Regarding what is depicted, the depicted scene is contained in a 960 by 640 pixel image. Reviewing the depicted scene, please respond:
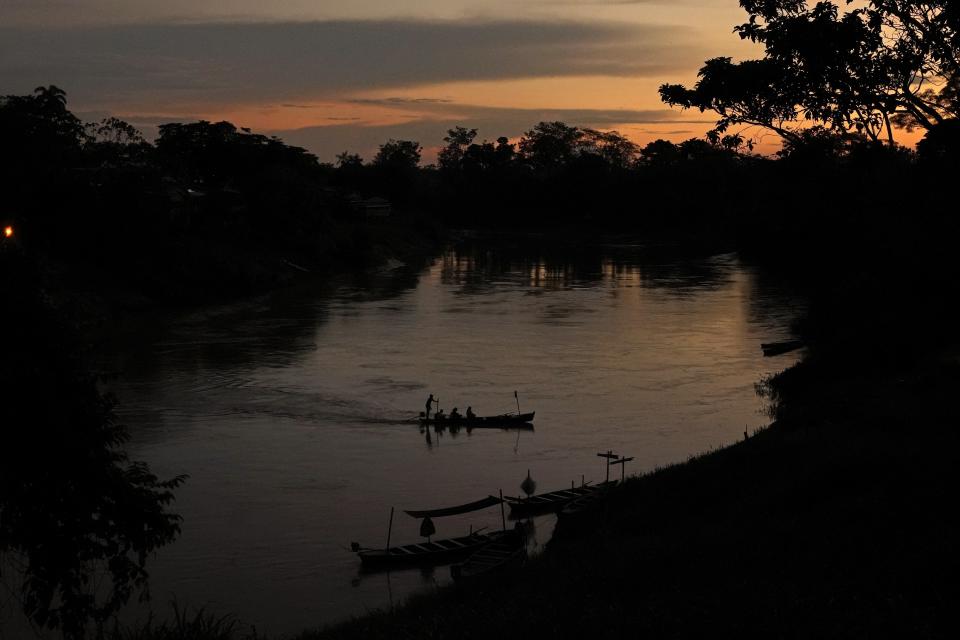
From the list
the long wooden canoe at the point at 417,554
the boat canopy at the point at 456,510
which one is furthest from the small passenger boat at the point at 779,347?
the long wooden canoe at the point at 417,554

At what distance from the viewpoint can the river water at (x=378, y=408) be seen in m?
24.8

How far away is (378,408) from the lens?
40.6 metres

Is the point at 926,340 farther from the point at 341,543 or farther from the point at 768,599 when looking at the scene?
the point at 768,599

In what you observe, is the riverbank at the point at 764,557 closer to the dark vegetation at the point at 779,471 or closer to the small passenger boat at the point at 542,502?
the dark vegetation at the point at 779,471

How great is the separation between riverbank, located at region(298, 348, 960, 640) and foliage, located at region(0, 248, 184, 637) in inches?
133

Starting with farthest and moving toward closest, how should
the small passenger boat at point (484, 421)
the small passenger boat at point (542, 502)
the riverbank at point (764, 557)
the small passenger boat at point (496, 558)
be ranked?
the small passenger boat at point (484, 421) < the small passenger boat at point (542, 502) < the small passenger boat at point (496, 558) < the riverbank at point (764, 557)

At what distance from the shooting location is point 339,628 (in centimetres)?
1581

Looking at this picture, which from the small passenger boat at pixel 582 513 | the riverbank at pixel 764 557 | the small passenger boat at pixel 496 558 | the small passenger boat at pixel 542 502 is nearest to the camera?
the riverbank at pixel 764 557

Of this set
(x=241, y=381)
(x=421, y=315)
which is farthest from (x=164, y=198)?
(x=241, y=381)

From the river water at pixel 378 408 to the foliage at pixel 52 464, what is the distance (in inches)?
263

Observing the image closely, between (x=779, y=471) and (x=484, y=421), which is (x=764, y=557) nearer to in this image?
(x=779, y=471)

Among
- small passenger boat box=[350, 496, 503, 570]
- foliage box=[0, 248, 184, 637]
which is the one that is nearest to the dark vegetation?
foliage box=[0, 248, 184, 637]

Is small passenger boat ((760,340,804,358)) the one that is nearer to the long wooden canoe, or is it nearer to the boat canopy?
the boat canopy

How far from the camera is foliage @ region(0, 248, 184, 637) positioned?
14.5 metres
